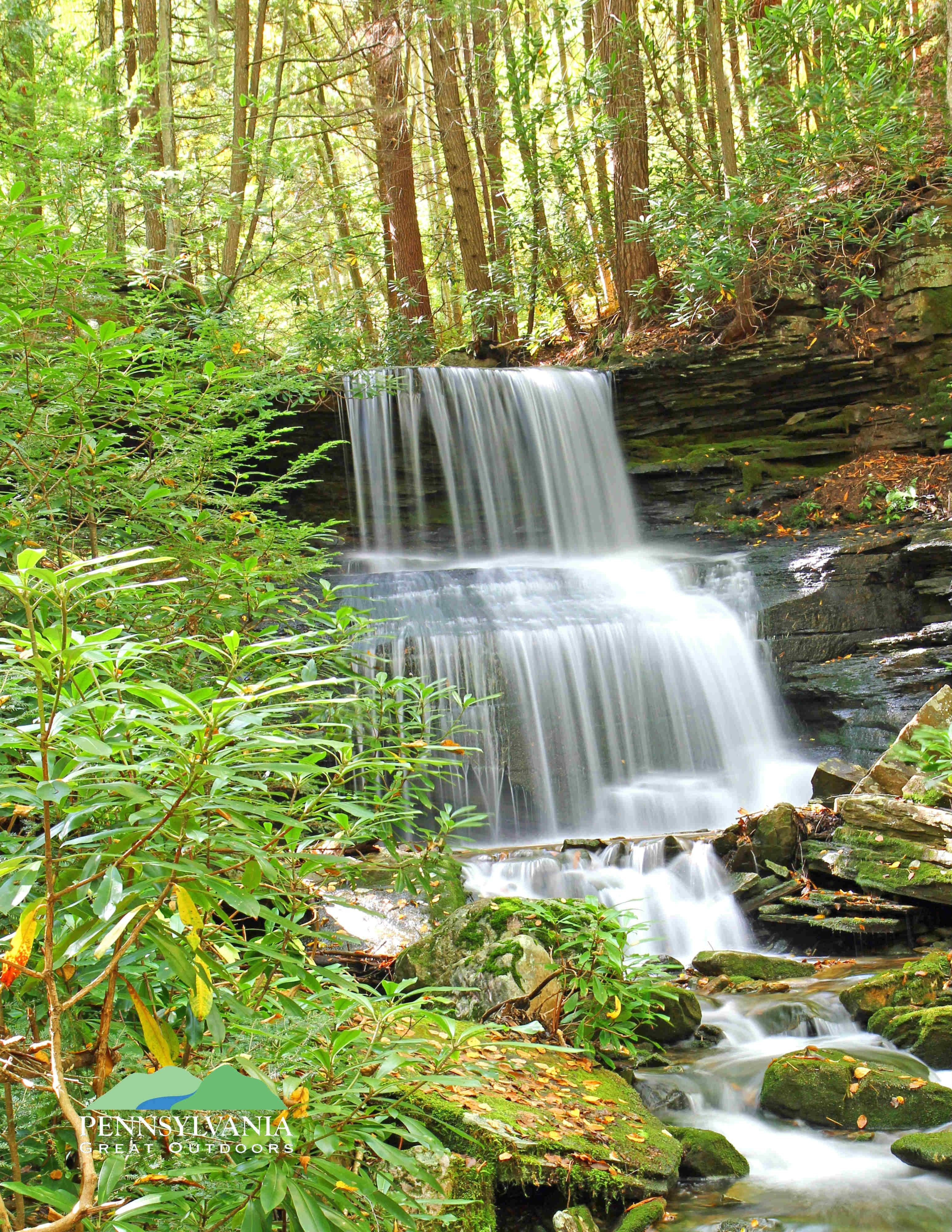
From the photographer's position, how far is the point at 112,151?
6.80 m

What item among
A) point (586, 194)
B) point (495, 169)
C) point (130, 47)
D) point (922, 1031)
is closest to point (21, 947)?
point (922, 1031)

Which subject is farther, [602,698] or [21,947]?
[602,698]

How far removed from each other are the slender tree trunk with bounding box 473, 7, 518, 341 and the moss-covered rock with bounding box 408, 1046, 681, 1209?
12.5 meters

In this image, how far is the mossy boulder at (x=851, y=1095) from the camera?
3.30m

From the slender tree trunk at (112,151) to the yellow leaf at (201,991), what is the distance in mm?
6381

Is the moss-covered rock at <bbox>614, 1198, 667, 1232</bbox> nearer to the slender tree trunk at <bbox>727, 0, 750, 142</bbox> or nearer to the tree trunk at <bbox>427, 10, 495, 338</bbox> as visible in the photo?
the slender tree trunk at <bbox>727, 0, 750, 142</bbox>

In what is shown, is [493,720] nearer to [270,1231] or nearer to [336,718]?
[336,718]

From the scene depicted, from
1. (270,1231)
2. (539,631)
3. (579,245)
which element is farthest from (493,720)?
(579,245)

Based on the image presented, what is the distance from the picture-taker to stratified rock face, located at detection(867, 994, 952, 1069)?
12.3ft

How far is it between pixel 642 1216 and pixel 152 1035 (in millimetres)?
2029

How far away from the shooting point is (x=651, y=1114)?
3.22m

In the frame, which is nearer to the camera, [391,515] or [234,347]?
[234,347]

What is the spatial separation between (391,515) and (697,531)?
4.14 m

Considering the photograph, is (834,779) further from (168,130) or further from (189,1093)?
(168,130)
